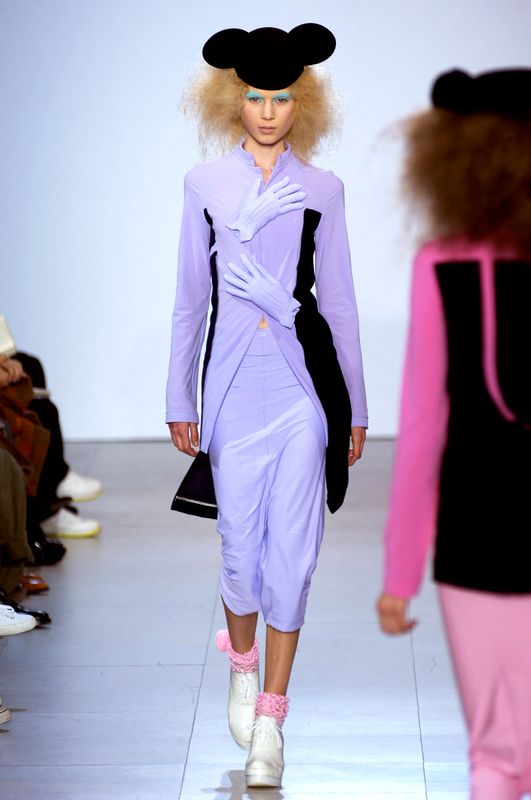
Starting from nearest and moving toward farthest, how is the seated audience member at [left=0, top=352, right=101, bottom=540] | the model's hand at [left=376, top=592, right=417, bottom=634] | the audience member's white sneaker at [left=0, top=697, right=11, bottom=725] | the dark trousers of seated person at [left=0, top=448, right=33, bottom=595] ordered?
the model's hand at [left=376, top=592, right=417, bottom=634]
the audience member's white sneaker at [left=0, top=697, right=11, bottom=725]
the dark trousers of seated person at [left=0, top=448, right=33, bottom=595]
the seated audience member at [left=0, top=352, right=101, bottom=540]

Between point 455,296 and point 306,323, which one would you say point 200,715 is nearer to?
point 306,323

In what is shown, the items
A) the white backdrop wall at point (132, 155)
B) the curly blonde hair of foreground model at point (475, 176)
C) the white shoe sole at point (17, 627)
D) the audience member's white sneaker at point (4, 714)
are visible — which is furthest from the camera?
the white backdrop wall at point (132, 155)

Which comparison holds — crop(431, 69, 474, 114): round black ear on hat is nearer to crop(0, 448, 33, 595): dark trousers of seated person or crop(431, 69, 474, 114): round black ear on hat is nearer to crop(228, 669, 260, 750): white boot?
crop(228, 669, 260, 750): white boot

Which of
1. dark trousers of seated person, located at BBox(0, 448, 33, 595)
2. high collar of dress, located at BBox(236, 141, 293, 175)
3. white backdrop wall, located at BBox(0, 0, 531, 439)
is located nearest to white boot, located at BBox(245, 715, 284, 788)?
high collar of dress, located at BBox(236, 141, 293, 175)

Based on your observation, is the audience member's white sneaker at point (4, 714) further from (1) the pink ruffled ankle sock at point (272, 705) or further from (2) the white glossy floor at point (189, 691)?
(1) the pink ruffled ankle sock at point (272, 705)

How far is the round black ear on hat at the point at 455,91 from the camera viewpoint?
79.0 inches

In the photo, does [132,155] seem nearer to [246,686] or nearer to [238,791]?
[246,686]

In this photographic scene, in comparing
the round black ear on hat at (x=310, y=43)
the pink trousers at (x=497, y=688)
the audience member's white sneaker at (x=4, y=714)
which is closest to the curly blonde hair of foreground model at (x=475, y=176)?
the pink trousers at (x=497, y=688)

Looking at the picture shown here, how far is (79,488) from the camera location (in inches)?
252

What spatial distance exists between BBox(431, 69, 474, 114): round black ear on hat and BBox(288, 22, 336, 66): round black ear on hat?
57.4 inches

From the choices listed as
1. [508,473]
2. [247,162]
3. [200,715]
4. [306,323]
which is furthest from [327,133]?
[508,473]

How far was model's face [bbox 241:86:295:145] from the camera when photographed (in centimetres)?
337

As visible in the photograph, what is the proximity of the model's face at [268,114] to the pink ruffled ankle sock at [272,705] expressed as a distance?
1.20 m

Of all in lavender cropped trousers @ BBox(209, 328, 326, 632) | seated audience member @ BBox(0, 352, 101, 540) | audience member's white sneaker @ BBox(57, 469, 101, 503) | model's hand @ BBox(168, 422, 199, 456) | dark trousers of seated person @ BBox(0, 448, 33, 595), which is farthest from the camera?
audience member's white sneaker @ BBox(57, 469, 101, 503)
